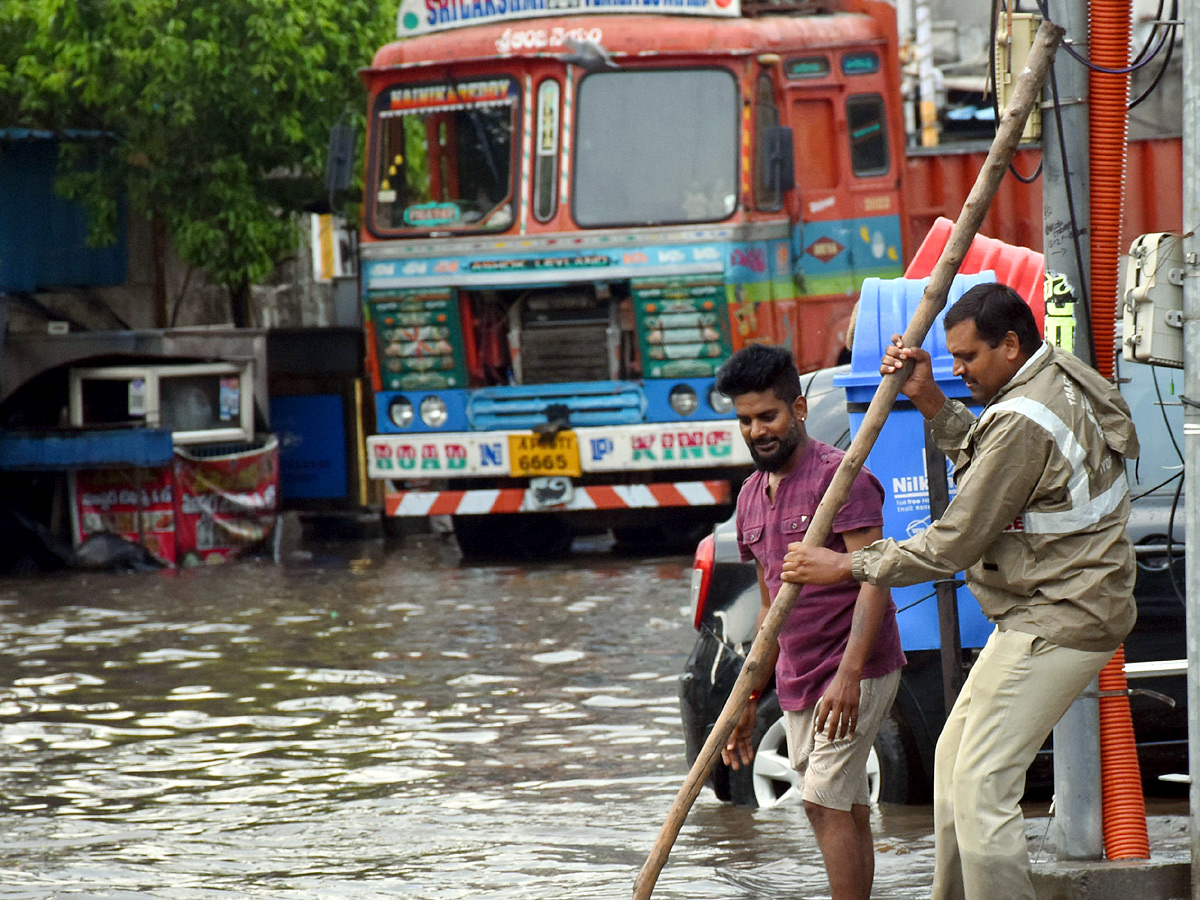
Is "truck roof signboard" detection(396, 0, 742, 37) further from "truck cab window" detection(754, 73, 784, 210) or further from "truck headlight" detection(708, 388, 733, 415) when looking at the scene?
"truck headlight" detection(708, 388, 733, 415)

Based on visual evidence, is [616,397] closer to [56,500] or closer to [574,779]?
[56,500]

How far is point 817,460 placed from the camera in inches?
194

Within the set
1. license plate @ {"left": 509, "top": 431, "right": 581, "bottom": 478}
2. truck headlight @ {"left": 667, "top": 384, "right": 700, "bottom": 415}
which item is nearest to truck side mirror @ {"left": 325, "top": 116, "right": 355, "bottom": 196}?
license plate @ {"left": 509, "top": 431, "right": 581, "bottom": 478}

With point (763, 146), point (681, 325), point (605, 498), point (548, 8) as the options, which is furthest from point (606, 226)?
point (605, 498)

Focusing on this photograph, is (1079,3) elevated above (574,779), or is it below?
above

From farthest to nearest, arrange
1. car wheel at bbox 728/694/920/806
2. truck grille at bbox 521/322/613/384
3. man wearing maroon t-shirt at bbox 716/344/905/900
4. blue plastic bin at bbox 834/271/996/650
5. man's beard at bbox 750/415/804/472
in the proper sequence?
truck grille at bbox 521/322/613/384
car wheel at bbox 728/694/920/806
blue plastic bin at bbox 834/271/996/650
man's beard at bbox 750/415/804/472
man wearing maroon t-shirt at bbox 716/344/905/900

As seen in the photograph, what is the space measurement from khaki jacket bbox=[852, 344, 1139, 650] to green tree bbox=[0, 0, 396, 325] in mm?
13994

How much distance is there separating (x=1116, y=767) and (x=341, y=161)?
10.0 meters

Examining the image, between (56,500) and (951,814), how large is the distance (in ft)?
42.7

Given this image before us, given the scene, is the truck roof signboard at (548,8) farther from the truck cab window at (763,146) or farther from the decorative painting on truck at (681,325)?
the decorative painting on truck at (681,325)

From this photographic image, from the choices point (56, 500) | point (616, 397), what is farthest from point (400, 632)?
point (56, 500)

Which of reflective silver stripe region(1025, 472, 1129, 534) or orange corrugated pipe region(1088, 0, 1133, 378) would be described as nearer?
reflective silver stripe region(1025, 472, 1129, 534)

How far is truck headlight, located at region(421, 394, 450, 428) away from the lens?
14.7 metres

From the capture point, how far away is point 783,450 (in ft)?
16.0
